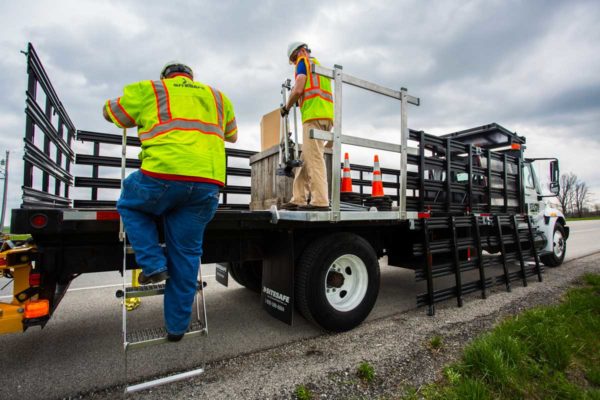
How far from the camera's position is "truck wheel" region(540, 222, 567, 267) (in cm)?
672

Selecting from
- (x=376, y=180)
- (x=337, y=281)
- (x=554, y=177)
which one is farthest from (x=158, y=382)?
(x=554, y=177)

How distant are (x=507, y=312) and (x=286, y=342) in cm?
264

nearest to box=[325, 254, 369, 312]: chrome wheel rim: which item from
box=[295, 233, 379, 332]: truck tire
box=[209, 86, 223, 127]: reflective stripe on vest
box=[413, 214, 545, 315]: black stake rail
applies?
box=[295, 233, 379, 332]: truck tire

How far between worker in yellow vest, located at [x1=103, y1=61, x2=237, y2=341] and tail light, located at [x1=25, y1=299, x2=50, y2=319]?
670 millimetres

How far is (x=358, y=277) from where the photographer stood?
3.64m

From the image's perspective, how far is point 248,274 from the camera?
4.60 meters

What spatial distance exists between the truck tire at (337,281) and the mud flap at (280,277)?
0.46ft

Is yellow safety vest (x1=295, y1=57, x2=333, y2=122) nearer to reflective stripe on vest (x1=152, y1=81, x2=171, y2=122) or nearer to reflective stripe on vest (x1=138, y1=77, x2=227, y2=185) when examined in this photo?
reflective stripe on vest (x1=138, y1=77, x2=227, y2=185)

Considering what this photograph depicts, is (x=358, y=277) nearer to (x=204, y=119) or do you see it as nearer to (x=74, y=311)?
(x=204, y=119)

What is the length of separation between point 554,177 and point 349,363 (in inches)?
255

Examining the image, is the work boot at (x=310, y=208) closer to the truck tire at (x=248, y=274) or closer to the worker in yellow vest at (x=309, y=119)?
the worker in yellow vest at (x=309, y=119)

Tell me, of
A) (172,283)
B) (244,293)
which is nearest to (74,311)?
(244,293)

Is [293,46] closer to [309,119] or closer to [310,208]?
[309,119]

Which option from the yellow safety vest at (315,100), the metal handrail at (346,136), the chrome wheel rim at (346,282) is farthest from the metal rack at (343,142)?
the chrome wheel rim at (346,282)
